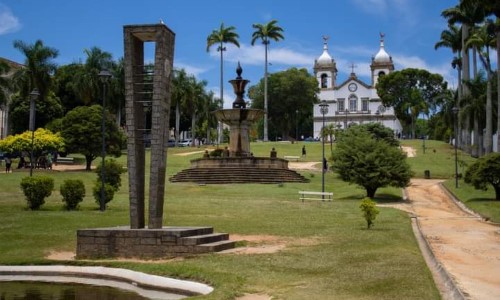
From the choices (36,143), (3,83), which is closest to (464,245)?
(36,143)

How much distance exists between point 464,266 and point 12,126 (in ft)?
208

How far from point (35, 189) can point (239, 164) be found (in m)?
22.0

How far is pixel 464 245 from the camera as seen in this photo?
567 inches

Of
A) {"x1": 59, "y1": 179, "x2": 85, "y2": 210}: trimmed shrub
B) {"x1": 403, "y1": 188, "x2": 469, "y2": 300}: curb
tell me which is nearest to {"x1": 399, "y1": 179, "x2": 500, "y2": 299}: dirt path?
{"x1": 403, "y1": 188, "x2": 469, "y2": 300}: curb

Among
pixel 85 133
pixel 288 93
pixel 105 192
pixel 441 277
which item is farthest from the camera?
pixel 288 93

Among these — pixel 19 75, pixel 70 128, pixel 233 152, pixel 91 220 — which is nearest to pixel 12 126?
pixel 19 75

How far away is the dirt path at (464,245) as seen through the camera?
30.7 ft

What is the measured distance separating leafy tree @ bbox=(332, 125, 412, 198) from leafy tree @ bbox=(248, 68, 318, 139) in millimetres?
67195

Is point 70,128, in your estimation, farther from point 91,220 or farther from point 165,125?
point 165,125

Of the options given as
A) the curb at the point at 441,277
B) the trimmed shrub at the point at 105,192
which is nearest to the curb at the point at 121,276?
the curb at the point at 441,277

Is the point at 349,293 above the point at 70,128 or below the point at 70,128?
below

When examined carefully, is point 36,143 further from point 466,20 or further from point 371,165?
point 466,20

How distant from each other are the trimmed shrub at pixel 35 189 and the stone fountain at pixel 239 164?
18.6m

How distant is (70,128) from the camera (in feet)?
153
